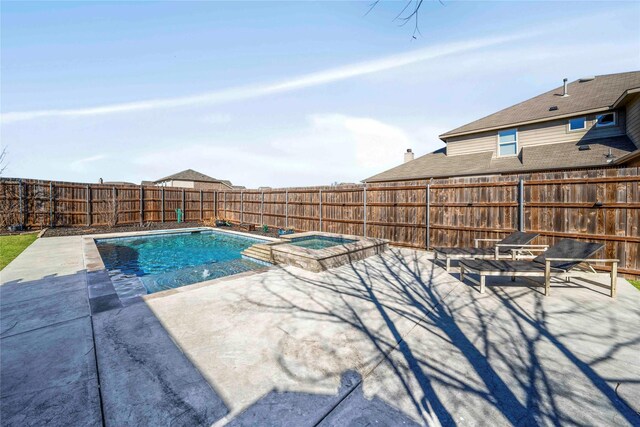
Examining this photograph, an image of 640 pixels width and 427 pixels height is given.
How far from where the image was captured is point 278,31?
9.15 m

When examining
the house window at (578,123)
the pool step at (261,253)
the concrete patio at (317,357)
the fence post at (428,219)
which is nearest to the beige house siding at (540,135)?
the house window at (578,123)

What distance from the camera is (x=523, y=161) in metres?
11.7

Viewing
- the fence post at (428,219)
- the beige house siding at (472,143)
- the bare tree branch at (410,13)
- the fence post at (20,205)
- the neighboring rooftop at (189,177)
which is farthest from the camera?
the neighboring rooftop at (189,177)

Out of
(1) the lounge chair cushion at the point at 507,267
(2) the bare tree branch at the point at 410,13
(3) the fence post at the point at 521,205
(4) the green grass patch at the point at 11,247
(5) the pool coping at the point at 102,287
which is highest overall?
(2) the bare tree branch at the point at 410,13

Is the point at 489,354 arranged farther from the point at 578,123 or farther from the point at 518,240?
the point at 578,123

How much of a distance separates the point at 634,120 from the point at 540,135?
9.66 feet

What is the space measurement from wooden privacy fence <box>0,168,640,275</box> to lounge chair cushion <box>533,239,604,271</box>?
4.87 ft

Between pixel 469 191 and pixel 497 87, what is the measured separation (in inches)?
273

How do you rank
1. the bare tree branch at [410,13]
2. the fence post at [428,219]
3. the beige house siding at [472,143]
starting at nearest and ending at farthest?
the bare tree branch at [410,13], the fence post at [428,219], the beige house siding at [472,143]

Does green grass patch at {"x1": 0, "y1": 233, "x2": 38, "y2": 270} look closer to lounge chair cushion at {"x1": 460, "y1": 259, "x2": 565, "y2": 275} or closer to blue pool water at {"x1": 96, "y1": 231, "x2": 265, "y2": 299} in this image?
blue pool water at {"x1": 96, "y1": 231, "x2": 265, "y2": 299}

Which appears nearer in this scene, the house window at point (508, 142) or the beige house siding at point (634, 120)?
the beige house siding at point (634, 120)

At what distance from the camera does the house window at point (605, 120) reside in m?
10.7

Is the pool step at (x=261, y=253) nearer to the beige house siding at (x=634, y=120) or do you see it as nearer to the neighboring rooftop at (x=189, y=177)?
the beige house siding at (x=634, y=120)

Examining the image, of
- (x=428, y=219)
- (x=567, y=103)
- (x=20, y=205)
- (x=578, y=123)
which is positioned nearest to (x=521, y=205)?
(x=428, y=219)
